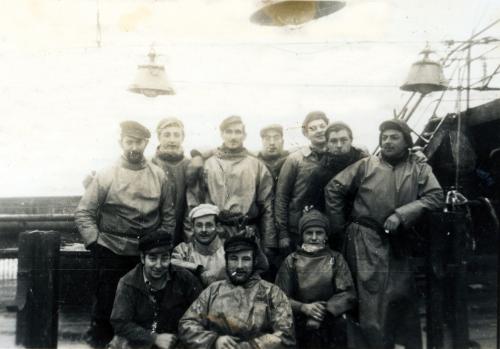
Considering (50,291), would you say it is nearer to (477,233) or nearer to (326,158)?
(326,158)

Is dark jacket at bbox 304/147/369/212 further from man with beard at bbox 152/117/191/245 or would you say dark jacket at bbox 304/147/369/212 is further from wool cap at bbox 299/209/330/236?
man with beard at bbox 152/117/191/245

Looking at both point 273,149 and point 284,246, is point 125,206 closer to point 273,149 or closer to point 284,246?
point 284,246

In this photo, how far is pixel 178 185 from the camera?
15.1 feet

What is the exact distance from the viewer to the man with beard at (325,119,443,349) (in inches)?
153

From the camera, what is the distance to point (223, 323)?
3.24 m

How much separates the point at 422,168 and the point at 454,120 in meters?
3.25

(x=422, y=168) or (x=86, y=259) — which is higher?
(x=422, y=168)

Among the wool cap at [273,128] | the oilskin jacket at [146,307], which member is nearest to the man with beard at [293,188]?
the wool cap at [273,128]

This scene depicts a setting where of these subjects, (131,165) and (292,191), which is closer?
(131,165)

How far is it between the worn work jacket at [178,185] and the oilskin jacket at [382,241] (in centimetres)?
128

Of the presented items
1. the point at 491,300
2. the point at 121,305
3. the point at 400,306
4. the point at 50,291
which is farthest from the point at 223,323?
the point at 491,300

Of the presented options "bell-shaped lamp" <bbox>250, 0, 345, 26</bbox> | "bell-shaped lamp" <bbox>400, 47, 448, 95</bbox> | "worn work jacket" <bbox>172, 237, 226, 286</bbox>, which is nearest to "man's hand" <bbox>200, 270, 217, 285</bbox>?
"worn work jacket" <bbox>172, 237, 226, 286</bbox>

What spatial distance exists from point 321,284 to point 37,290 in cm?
188

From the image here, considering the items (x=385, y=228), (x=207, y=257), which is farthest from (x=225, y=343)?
(x=385, y=228)
